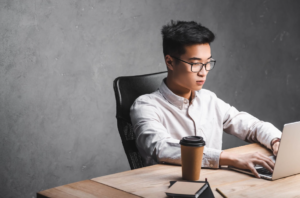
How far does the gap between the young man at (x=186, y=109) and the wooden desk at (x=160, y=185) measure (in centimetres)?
21

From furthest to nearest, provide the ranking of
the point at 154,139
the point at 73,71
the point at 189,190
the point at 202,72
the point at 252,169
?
the point at 73,71
the point at 202,72
the point at 154,139
the point at 252,169
the point at 189,190

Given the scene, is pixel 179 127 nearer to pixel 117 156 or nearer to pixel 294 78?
pixel 117 156

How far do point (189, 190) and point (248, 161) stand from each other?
1.14 feet

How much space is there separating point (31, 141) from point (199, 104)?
1.21 m

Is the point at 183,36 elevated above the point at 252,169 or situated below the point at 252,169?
above

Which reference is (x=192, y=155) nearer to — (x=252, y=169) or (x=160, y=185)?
(x=160, y=185)

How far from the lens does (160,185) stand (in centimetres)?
114

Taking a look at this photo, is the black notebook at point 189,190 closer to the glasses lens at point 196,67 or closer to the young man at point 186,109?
the young man at point 186,109

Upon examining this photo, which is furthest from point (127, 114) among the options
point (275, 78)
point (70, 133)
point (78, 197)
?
point (275, 78)

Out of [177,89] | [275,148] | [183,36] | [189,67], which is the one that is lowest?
[275,148]

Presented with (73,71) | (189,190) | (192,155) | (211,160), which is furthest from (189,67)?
(73,71)

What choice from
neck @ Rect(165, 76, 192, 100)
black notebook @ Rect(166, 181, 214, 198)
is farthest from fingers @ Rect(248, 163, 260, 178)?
neck @ Rect(165, 76, 192, 100)

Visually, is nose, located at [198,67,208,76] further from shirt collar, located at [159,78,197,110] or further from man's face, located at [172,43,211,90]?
shirt collar, located at [159,78,197,110]

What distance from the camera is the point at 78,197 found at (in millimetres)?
1040
